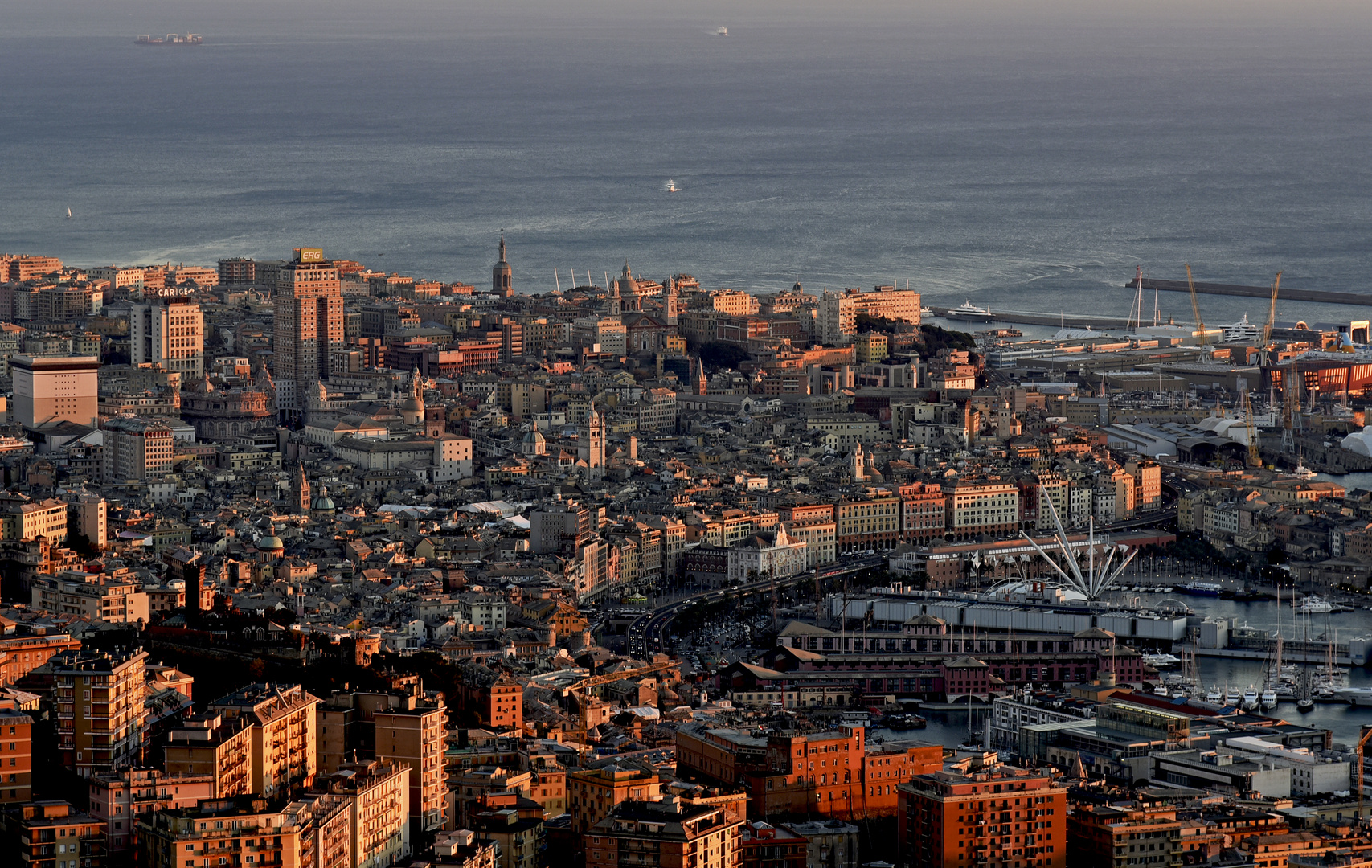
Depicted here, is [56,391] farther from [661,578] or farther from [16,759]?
[16,759]

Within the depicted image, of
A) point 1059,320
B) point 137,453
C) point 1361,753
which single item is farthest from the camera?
point 1059,320

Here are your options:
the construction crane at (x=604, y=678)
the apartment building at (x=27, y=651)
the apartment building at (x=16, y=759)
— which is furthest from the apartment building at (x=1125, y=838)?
the apartment building at (x=27, y=651)

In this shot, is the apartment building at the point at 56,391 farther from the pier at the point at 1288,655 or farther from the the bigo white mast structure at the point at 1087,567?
the pier at the point at 1288,655

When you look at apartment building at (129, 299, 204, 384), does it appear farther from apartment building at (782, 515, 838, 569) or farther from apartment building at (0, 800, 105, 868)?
apartment building at (0, 800, 105, 868)

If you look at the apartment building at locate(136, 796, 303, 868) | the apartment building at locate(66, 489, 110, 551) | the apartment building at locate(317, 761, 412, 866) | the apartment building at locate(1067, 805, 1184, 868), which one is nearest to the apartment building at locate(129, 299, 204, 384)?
the apartment building at locate(66, 489, 110, 551)

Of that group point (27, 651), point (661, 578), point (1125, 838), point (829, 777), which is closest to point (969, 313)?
point (661, 578)
